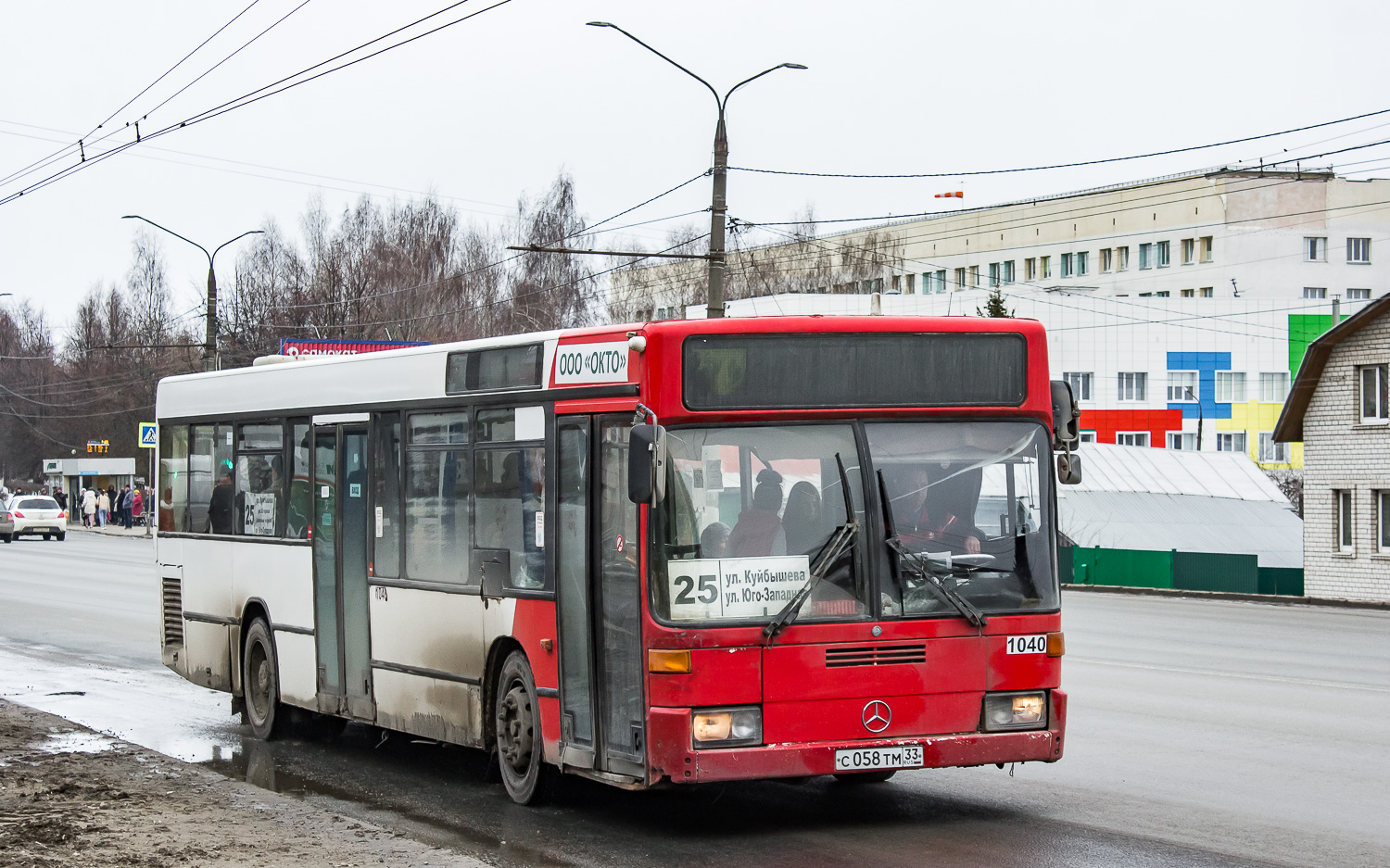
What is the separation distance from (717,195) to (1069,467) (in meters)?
15.1

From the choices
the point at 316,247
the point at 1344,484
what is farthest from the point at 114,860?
the point at 316,247

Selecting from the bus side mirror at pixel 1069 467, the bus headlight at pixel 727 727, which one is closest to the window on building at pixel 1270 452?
the bus side mirror at pixel 1069 467

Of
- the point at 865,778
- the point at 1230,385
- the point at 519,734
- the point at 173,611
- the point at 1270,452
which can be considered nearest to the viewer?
the point at 519,734

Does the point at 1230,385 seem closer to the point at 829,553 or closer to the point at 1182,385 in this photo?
the point at 1182,385

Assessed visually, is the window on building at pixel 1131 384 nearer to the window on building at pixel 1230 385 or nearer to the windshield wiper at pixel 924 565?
the window on building at pixel 1230 385

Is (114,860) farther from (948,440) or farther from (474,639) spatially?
(948,440)

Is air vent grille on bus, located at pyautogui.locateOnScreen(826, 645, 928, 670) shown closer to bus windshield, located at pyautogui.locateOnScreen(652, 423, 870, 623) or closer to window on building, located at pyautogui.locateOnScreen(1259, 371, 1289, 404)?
bus windshield, located at pyautogui.locateOnScreen(652, 423, 870, 623)

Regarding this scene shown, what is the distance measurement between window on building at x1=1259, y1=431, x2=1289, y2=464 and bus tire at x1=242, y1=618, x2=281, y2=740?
82.4m

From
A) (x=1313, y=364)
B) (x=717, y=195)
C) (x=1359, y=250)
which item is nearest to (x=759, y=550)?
(x=717, y=195)

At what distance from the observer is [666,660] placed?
7945mm

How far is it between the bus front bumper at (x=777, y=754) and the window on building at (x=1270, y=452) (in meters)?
85.0

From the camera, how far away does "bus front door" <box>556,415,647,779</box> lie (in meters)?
8.27

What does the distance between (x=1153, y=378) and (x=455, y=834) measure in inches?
3276

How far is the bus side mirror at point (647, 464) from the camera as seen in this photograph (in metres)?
7.80
